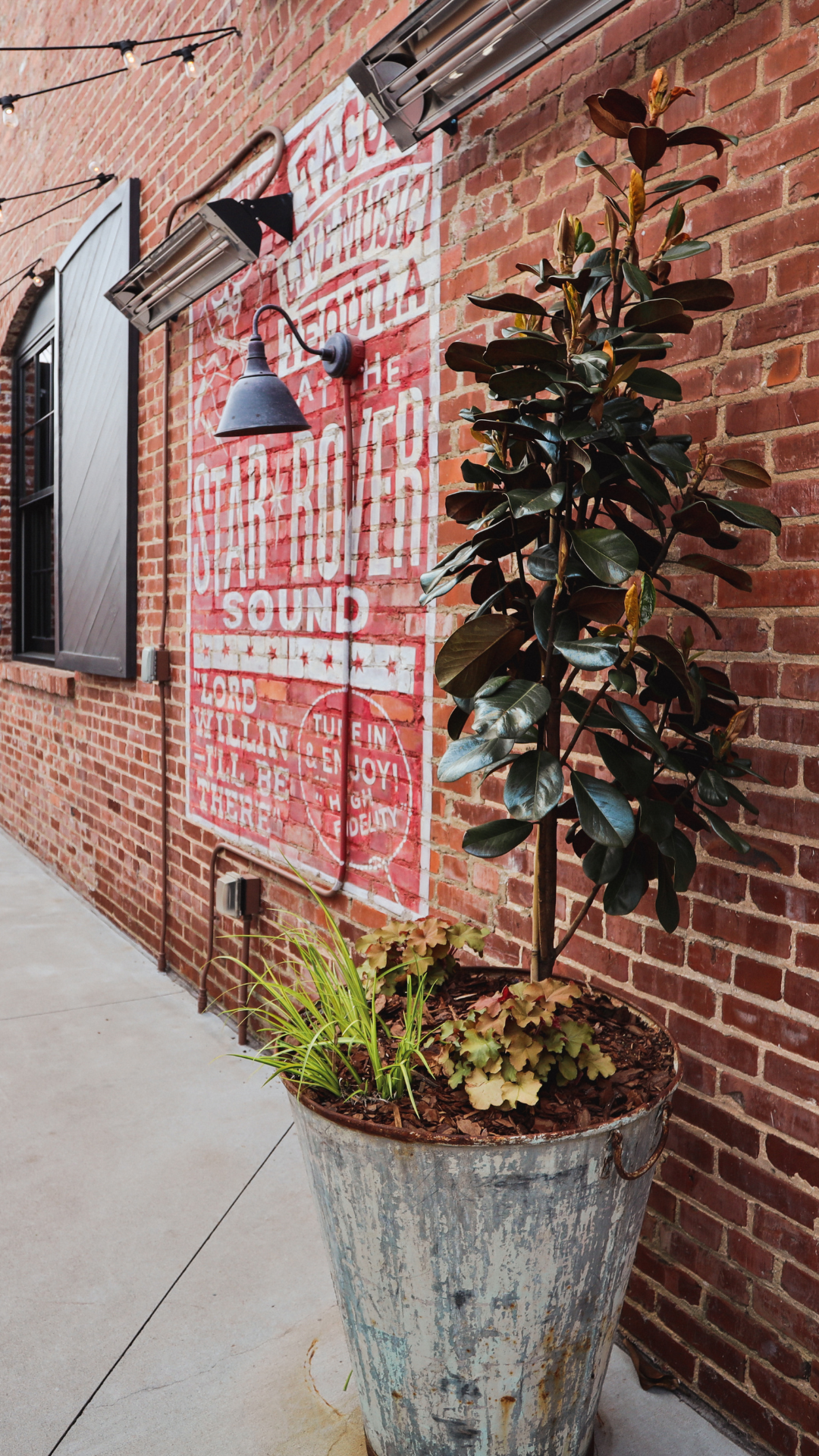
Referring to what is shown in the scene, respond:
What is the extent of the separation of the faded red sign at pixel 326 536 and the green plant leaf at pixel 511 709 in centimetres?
111

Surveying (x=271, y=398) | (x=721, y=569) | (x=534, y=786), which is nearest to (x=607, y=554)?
(x=721, y=569)

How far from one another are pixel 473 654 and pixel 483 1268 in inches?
33.8

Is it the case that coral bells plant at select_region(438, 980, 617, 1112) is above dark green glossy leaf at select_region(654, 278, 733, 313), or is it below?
below

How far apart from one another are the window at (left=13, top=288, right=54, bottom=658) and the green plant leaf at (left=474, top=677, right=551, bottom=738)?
5870 millimetres

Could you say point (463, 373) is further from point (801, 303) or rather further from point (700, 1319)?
point (700, 1319)

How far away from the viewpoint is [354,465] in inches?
114

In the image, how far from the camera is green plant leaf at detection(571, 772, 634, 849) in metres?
1.39

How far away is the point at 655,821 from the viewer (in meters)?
1.49

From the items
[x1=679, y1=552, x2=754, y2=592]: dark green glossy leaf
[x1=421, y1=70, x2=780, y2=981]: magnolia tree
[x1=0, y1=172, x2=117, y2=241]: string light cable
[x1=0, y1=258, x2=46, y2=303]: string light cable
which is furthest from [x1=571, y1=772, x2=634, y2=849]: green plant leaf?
[x1=0, y1=258, x2=46, y2=303]: string light cable

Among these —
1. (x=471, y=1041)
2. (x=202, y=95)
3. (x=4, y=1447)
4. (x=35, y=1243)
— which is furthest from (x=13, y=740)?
(x=471, y=1041)

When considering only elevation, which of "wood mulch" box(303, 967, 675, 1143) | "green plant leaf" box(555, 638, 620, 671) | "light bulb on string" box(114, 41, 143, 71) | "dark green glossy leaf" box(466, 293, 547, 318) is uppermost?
"light bulb on string" box(114, 41, 143, 71)

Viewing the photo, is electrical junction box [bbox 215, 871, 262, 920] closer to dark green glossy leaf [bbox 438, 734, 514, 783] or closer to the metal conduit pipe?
the metal conduit pipe

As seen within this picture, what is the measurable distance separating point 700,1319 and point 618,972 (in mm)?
615

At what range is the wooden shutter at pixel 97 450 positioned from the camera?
4.46 meters
